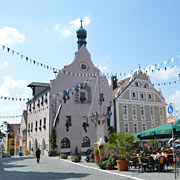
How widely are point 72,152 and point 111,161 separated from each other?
2180 cm

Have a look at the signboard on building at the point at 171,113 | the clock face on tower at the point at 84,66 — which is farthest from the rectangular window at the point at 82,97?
the signboard on building at the point at 171,113

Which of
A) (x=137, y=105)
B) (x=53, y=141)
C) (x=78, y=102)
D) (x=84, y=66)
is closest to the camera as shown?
(x=53, y=141)

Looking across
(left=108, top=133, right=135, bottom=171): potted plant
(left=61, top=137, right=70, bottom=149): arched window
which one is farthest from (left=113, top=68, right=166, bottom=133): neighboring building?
(left=108, top=133, right=135, bottom=171): potted plant

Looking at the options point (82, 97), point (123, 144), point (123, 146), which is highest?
point (82, 97)

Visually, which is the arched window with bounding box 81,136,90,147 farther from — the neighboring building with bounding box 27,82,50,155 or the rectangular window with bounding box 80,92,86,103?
the rectangular window with bounding box 80,92,86,103

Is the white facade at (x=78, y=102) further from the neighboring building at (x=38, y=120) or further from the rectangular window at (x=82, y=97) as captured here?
the neighboring building at (x=38, y=120)

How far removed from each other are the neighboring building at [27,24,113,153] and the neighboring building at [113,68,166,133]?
2.06 metres

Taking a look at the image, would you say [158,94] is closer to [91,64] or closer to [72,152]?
[91,64]

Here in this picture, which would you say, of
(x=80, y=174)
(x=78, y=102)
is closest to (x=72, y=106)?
(x=78, y=102)

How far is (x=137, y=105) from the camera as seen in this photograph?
41406 mm

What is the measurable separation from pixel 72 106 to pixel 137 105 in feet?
37.7

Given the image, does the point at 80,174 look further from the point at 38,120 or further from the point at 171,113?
the point at 38,120

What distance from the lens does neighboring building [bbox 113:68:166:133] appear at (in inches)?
1565

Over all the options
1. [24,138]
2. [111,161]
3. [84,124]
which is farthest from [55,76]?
[111,161]
